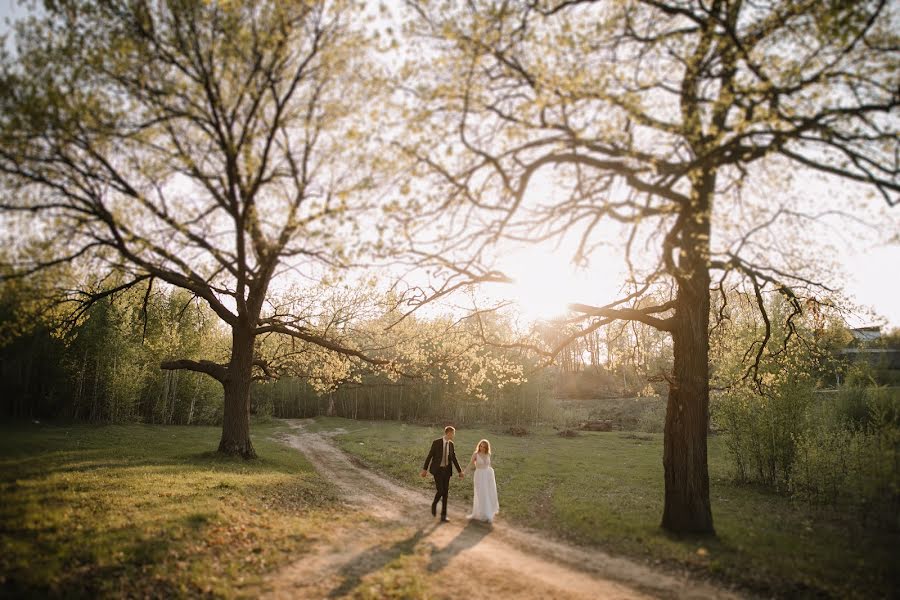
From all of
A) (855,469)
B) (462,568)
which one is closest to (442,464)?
(462,568)

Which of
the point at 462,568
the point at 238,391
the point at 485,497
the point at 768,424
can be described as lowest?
the point at 462,568

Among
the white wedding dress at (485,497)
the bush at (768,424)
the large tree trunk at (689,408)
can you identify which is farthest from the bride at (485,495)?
the bush at (768,424)

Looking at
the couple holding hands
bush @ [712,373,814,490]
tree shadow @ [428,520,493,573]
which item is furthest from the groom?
bush @ [712,373,814,490]

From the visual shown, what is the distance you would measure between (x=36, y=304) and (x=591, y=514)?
14379 mm

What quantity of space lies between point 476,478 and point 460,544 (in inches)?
99.0

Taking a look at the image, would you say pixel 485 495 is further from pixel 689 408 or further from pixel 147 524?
pixel 147 524

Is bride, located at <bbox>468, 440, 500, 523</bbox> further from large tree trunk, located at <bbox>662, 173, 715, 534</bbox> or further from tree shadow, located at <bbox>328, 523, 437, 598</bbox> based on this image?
large tree trunk, located at <bbox>662, 173, 715, 534</bbox>

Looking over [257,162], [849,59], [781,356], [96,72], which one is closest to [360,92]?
[257,162]

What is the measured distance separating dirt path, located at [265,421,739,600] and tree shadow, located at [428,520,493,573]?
0.06 ft

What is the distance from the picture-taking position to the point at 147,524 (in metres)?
8.59

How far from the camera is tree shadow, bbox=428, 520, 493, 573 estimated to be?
8.03 metres

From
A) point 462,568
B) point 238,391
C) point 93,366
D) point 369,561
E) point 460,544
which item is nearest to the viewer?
point 462,568

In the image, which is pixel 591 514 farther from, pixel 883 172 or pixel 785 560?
pixel 883 172

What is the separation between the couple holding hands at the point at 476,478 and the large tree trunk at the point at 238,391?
32.2 ft
